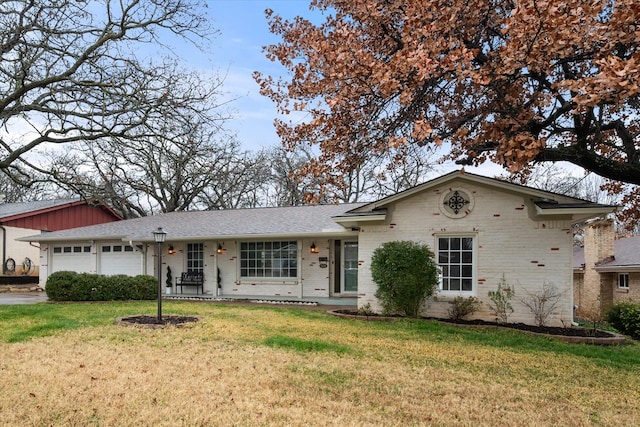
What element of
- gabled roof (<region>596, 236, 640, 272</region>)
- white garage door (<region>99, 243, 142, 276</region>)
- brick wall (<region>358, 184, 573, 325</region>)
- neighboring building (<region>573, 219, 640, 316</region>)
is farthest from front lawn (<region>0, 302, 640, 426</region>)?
neighboring building (<region>573, 219, 640, 316</region>)

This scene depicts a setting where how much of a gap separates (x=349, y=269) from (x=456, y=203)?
5.29 m

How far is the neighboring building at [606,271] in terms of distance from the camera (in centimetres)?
1755

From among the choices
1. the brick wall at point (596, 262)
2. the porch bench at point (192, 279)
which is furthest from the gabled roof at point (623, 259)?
the porch bench at point (192, 279)

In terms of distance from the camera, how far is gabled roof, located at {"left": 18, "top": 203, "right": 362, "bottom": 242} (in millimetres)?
15516

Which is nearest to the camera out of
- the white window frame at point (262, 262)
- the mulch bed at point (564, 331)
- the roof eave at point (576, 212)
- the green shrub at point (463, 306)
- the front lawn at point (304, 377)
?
the front lawn at point (304, 377)

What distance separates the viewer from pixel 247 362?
6.49 m

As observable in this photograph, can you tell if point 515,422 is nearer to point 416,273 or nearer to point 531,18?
point 531,18

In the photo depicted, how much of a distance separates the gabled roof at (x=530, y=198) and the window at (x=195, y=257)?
7.26 m

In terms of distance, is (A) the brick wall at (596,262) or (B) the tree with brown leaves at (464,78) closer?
(B) the tree with brown leaves at (464,78)

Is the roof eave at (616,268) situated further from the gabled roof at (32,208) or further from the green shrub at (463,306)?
the gabled roof at (32,208)

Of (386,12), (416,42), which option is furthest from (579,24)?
(386,12)

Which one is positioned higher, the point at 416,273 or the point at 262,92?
the point at 262,92

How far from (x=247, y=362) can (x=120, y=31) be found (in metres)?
8.83

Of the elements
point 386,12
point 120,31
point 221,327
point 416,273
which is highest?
point 120,31
